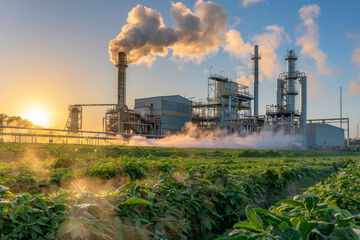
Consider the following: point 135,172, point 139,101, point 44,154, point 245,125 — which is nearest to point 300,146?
point 245,125

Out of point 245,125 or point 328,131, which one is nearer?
point 245,125

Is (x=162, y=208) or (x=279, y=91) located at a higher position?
(x=279, y=91)

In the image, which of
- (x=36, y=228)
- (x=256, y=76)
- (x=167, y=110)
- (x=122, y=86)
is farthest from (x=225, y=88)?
(x=36, y=228)

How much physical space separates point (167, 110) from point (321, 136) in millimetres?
24542

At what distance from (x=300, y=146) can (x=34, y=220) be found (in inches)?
1740

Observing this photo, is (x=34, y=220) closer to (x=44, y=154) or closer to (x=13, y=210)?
(x=13, y=210)

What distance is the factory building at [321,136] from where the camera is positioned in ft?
157

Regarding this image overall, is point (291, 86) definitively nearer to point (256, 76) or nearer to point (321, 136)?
point (256, 76)

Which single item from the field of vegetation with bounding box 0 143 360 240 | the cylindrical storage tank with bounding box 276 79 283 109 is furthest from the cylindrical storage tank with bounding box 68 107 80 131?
the field of vegetation with bounding box 0 143 360 240

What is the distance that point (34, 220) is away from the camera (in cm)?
249

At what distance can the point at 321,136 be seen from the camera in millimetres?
49844

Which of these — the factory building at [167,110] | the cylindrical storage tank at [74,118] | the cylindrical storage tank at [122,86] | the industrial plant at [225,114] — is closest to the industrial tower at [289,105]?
the industrial plant at [225,114]

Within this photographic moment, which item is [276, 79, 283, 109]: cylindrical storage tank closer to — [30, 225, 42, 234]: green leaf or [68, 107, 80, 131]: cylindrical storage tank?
[68, 107, 80, 131]: cylindrical storage tank

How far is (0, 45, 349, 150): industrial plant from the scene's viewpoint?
44312mm
